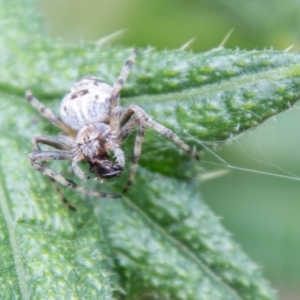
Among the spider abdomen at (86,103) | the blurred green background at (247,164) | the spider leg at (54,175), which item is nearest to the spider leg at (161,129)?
the spider abdomen at (86,103)

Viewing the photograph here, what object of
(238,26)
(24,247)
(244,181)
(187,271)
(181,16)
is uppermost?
(181,16)

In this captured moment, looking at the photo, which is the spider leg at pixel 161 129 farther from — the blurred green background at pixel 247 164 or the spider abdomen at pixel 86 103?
the blurred green background at pixel 247 164

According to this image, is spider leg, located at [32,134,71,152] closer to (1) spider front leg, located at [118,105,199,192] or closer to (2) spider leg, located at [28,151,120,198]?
(2) spider leg, located at [28,151,120,198]

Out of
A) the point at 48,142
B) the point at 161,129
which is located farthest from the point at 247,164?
the point at 48,142

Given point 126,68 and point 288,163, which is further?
point 288,163

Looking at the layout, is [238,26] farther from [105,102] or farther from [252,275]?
[252,275]

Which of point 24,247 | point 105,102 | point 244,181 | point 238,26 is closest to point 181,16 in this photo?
point 238,26

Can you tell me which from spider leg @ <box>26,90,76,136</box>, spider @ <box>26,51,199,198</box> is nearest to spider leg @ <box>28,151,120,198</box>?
spider @ <box>26,51,199,198</box>
